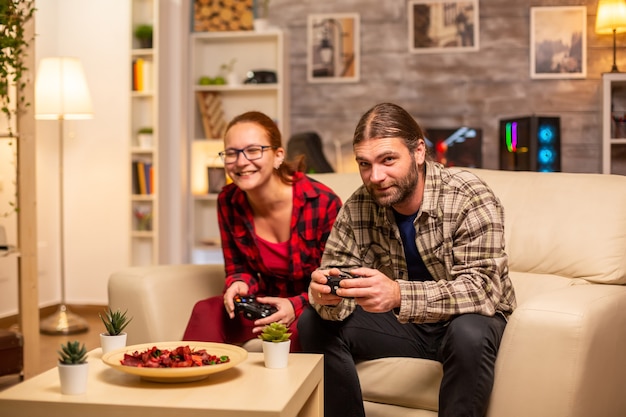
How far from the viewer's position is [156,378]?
5.51ft

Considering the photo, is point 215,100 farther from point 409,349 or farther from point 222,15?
point 409,349

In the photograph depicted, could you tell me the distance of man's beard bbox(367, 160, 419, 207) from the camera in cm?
212

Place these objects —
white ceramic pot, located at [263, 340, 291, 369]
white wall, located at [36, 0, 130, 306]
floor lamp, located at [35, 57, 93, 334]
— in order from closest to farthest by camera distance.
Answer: white ceramic pot, located at [263, 340, 291, 369], floor lamp, located at [35, 57, 93, 334], white wall, located at [36, 0, 130, 306]

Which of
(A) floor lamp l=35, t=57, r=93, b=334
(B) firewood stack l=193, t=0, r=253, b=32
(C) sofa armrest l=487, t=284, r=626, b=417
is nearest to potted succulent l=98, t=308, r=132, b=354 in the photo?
(C) sofa armrest l=487, t=284, r=626, b=417

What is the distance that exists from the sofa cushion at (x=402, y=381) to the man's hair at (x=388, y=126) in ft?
1.88

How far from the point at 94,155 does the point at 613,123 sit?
341cm

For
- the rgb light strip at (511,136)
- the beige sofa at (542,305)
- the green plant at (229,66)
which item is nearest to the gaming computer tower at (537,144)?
the rgb light strip at (511,136)

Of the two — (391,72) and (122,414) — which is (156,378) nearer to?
(122,414)

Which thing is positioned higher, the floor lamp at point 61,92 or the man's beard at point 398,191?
the floor lamp at point 61,92

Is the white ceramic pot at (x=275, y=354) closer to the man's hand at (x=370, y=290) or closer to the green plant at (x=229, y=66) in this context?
the man's hand at (x=370, y=290)

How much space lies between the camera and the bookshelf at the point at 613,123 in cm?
513

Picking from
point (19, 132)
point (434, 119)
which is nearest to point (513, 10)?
point (434, 119)

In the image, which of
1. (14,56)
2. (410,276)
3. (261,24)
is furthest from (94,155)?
(410,276)

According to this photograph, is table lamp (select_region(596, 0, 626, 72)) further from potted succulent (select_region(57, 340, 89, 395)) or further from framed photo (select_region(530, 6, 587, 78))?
potted succulent (select_region(57, 340, 89, 395))
